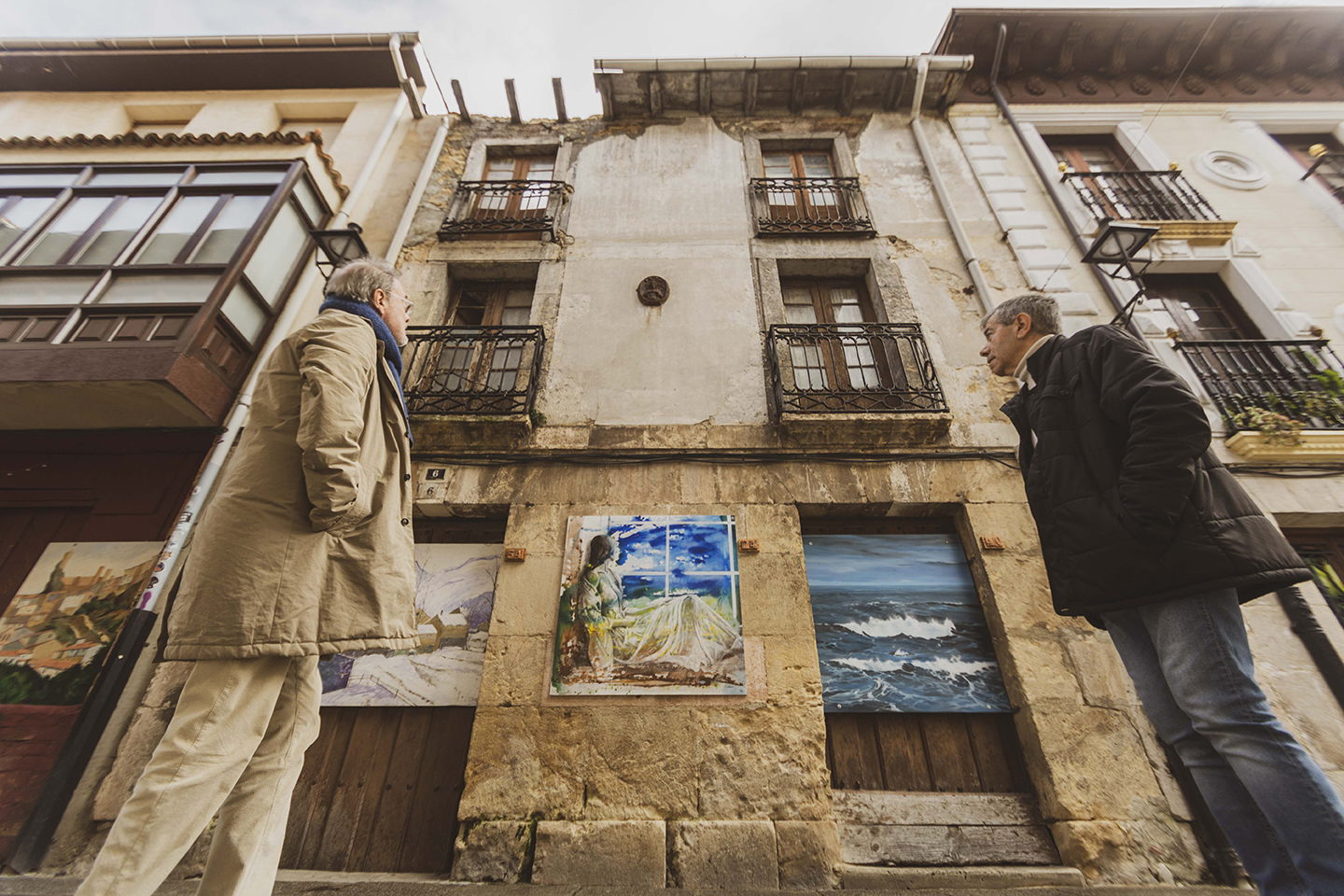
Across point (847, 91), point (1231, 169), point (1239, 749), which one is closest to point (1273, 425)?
point (1239, 749)

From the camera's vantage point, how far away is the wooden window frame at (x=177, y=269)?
13.0ft

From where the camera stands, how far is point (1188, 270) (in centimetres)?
566

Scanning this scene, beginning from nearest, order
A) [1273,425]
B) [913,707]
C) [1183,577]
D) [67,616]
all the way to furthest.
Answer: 1. [1183,577]
2. [913,707]
3. [67,616]
4. [1273,425]

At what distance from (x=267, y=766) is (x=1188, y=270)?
343 inches

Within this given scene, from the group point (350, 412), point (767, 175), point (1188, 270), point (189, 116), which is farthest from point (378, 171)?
point (1188, 270)

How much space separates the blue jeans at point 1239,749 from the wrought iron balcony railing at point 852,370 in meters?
2.79

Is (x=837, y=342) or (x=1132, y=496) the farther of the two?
(x=837, y=342)

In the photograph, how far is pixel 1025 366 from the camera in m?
2.45

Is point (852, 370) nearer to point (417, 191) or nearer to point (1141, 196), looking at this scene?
point (1141, 196)

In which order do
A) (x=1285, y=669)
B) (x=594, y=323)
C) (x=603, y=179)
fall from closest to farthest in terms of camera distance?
(x=1285, y=669)
(x=594, y=323)
(x=603, y=179)

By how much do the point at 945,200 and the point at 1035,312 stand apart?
4.22 meters

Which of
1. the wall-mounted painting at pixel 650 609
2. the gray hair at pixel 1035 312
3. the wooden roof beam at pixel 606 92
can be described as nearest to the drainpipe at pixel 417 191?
the wooden roof beam at pixel 606 92

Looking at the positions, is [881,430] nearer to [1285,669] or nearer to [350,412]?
[1285,669]

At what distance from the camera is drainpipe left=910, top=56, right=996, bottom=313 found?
5164 mm
